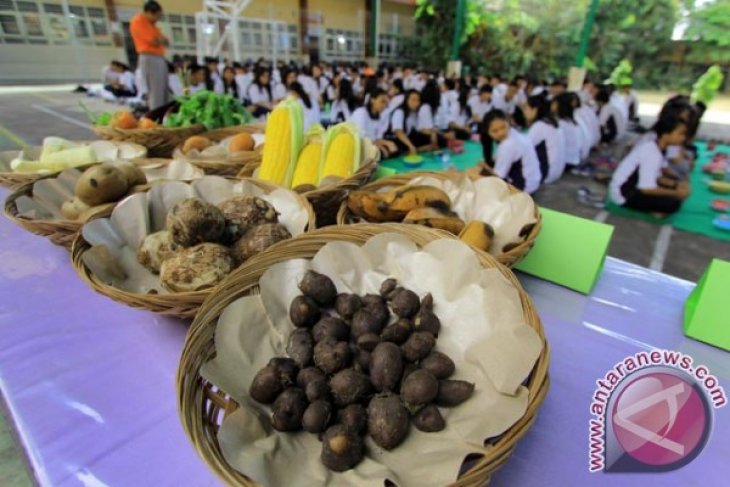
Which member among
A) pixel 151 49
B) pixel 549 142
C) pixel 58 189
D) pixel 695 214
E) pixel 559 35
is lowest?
pixel 695 214

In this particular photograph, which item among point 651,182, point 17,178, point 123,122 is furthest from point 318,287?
point 651,182

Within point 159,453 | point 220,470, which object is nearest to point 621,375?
point 220,470

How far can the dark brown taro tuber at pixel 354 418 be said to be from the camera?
21.0 inches

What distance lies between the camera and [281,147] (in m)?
1.27

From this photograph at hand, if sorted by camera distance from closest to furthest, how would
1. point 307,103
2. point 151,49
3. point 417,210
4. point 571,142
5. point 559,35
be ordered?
1. point 417,210
2. point 151,49
3. point 571,142
4. point 307,103
5. point 559,35

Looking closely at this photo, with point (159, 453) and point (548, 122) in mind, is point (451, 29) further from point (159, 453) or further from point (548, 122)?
point (159, 453)

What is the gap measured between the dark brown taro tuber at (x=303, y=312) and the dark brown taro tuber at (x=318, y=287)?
0.05 feet

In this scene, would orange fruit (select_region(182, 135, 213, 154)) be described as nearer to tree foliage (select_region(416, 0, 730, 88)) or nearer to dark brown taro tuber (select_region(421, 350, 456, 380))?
dark brown taro tuber (select_region(421, 350, 456, 380))

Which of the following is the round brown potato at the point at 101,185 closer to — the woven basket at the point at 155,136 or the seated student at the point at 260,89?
the woven basket at the point at 155,136

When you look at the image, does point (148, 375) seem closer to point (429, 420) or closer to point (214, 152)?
point (429, 420)

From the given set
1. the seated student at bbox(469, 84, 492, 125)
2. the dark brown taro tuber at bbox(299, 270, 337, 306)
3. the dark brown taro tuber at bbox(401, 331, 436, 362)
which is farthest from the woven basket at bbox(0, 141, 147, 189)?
the seated student at bbox(469, 84, 492, 125)

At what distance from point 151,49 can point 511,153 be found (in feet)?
9.34

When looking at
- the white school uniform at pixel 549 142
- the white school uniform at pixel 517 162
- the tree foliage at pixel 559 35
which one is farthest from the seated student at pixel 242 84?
the tree foliage at pixel 559 35

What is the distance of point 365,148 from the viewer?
1.38m
